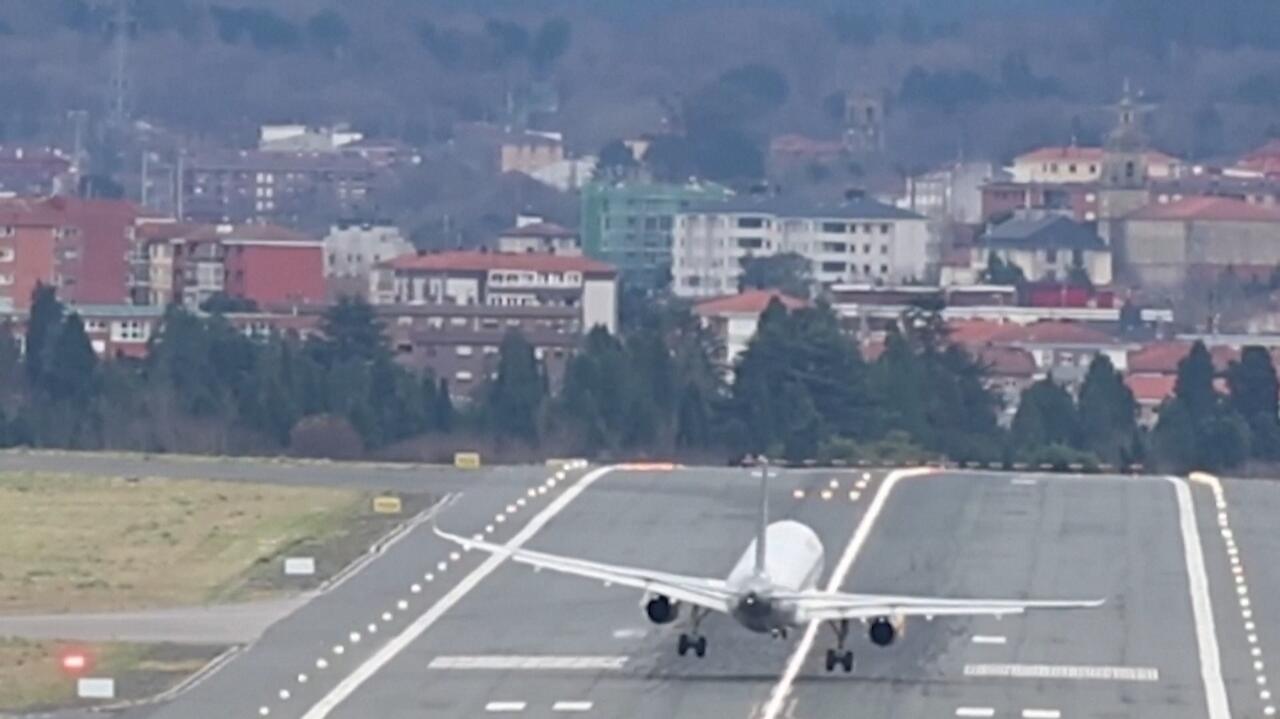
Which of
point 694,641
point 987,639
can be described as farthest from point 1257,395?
point 694,641

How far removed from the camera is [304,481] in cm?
11662

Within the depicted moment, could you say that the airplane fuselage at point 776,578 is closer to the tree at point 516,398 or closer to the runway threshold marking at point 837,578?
the runway threshold marking at point 837,578

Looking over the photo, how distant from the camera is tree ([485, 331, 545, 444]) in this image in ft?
525

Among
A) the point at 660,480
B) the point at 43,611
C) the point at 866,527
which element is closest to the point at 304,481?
the point at 660,480

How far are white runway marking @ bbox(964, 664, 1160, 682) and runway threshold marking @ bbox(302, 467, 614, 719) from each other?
28.4 feet

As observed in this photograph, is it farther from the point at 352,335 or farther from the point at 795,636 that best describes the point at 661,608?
the point at 352,335

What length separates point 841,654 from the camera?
82750 mm

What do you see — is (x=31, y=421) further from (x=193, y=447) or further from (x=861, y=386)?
(x=861, y=386)

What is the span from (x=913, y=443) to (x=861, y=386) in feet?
A: 26.1

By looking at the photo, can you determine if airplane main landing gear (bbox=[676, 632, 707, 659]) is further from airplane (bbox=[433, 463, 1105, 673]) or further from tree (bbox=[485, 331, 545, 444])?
tree (bbox=[485, 331, 545, 444])

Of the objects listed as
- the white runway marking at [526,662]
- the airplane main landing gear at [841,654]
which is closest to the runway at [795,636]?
the white runway marking at [526,662]

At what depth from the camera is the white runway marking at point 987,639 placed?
3428 inches

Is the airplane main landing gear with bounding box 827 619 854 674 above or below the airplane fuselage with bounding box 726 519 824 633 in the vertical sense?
below

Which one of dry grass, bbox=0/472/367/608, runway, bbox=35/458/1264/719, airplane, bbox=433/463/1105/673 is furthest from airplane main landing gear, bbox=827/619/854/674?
dry grass, bbox=0/472/367/608
